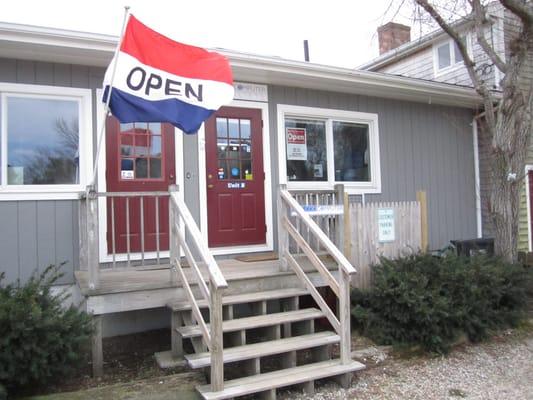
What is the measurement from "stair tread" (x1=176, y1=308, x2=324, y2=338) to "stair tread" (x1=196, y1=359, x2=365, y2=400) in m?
0.42

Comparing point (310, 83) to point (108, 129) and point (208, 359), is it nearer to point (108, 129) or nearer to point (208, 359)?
point (108, 129)

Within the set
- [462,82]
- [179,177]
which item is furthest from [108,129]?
[462,82]

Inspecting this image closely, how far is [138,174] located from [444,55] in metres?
7.33

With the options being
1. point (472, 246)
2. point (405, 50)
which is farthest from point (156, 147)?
point (405, 50)

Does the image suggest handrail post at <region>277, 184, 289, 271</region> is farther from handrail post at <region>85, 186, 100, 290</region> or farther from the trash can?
the trash can

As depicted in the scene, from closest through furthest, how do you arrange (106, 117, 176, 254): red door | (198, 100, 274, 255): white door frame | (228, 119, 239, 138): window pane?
(106, 117, 176, 254): red door, (198, 100, 274, 255): white door frame, (228, 119, 239, 138): window pane

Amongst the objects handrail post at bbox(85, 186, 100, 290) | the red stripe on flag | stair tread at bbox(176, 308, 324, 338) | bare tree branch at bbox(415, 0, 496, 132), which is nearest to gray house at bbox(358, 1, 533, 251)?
bare tree branch at bbox(415, 0, 496, 132)

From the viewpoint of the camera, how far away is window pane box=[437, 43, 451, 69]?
9719 mm

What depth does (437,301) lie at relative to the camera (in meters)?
4.53

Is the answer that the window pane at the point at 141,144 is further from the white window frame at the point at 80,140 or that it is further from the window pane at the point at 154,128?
the white window frame at the point at 80,140

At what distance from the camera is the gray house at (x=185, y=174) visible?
4207 millimetres

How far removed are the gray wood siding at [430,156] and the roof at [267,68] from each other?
0.17m

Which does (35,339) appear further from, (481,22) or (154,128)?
(481,22)

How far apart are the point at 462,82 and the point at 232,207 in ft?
18.8
